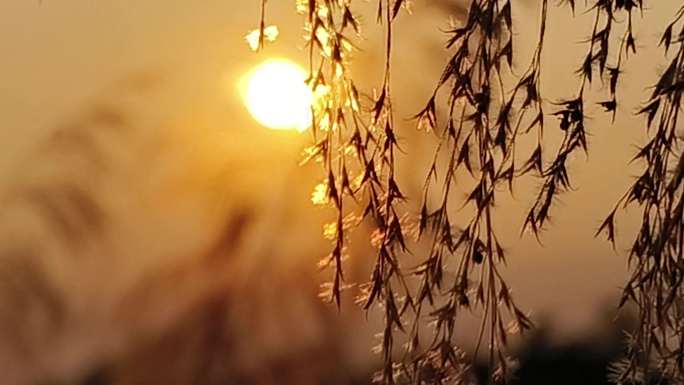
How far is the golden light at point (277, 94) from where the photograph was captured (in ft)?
5.59

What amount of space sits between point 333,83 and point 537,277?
0.71 metres

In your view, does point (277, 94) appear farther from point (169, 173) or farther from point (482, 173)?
point (482, 173)

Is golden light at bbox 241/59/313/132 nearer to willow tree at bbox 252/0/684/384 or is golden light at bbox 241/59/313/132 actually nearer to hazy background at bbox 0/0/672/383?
hazy background at bbox 0/0/672/383

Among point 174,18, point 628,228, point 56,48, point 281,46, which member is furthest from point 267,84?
point 628,228

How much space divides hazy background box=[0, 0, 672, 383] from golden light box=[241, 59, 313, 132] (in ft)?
0.06

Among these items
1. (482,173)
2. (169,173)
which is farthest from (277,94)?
(482,173)

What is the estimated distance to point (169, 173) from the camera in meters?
1.83

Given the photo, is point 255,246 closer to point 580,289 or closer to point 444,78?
point 580,289

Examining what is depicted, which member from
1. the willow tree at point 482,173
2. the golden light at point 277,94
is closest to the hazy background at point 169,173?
the golden light at point 277,94

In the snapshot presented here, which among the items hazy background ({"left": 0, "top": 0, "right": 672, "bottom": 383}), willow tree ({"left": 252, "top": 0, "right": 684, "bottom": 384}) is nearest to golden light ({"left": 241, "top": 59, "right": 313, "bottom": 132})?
hazy background ({"left": 0, "top": 0, "right": 672, "bottom": 383})

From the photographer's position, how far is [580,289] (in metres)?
1.91

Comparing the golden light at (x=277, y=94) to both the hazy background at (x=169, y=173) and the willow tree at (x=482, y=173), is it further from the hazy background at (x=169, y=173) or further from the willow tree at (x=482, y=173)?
the willow tree at (x=482, y=173)

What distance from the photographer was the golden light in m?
1.70

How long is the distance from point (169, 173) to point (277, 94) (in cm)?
23
